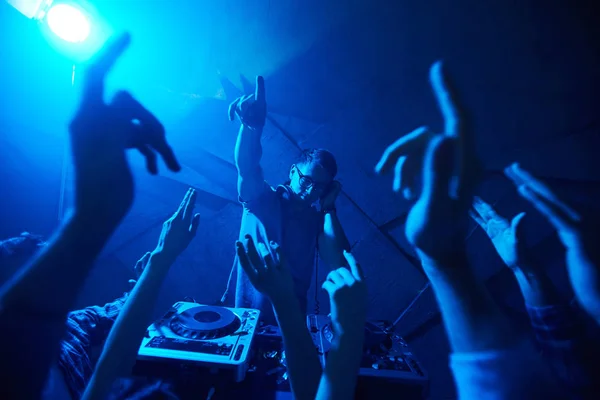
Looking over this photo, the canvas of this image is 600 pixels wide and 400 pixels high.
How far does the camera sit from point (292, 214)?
7.43ft

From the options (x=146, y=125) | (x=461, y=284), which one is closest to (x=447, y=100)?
(x=461, y=284)

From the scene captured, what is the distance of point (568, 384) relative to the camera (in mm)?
746

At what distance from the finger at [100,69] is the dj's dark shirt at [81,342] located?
92 cm

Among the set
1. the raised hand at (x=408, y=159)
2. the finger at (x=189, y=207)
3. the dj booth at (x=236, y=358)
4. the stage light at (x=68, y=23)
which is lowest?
the dj booth at (x=236, y=358)

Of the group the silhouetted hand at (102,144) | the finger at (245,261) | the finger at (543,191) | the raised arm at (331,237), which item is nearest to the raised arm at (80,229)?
the silhouetted hand at (102,144)

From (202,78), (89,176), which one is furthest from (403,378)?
(202,78)

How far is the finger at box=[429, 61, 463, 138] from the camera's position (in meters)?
0.73

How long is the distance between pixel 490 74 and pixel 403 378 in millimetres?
3359

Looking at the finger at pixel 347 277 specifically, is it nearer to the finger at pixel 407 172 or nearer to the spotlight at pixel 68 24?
the finger at pixel 407 172

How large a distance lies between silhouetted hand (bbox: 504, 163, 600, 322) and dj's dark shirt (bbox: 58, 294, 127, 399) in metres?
1.86

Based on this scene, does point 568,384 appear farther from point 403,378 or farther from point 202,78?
point 202,78

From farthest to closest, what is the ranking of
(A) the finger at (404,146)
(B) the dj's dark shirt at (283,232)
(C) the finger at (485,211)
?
(B) the dj's dark shirt at (283,232)
(C) the finger at (485,211)
(A) the finger at (404,146)

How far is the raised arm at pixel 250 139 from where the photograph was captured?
5.87 feet

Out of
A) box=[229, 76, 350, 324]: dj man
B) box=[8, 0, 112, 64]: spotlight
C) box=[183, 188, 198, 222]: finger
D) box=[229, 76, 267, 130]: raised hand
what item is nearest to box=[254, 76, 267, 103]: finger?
box=[229, 76, 267, 130]: raised hand
